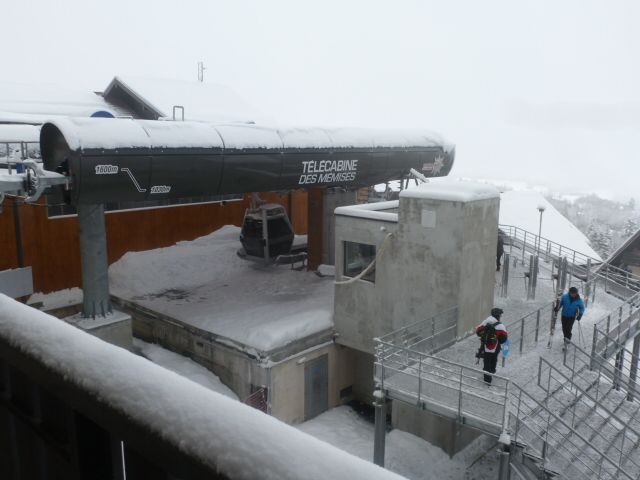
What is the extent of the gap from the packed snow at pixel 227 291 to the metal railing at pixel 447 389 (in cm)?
426

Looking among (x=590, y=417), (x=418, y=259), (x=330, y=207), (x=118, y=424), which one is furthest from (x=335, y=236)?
(x=118, y=424)

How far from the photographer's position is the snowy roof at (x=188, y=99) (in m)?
30.7

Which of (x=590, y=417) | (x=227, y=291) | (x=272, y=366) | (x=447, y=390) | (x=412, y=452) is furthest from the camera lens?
(x=227, y=291)

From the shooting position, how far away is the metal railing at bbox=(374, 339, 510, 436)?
1162 cm

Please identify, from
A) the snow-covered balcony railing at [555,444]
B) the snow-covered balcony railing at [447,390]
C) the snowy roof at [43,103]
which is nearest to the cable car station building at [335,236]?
the snow-covered balcony railing at [447,390]

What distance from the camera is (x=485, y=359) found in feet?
40.8

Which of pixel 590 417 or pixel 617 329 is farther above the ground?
pixel 617 329

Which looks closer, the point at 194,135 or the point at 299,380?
the point at 194,135

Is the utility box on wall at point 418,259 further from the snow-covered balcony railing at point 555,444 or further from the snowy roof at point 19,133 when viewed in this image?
the snowy roof at point 19,133

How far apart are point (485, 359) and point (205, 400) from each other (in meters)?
11.9

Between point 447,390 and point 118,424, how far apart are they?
12.2m

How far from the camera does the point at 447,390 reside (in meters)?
12.9

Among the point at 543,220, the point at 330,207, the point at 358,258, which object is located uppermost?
the point at 330,207

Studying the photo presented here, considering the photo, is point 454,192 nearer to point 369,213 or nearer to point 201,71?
point 369,213
